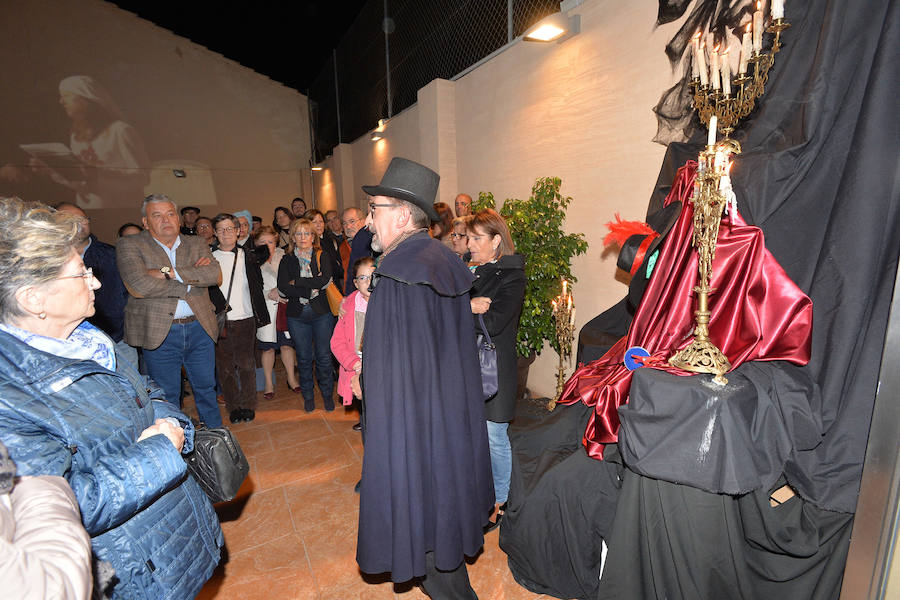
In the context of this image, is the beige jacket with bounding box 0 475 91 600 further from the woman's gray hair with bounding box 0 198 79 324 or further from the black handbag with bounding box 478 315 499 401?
the black handbag with bounding box 478 315 499 401

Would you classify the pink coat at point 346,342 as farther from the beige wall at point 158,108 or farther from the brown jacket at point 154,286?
the beige wall at point 158,108

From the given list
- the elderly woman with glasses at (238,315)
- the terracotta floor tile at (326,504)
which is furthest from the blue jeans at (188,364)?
the terracotta floor tile at (326,504)

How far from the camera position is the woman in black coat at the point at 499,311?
2.35 meters

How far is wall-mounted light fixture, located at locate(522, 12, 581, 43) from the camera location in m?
3.16

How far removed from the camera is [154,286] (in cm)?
304

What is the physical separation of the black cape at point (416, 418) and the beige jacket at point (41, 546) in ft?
3.27

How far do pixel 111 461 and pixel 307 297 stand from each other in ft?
9.03

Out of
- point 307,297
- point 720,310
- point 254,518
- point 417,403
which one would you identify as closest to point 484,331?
point 417,403

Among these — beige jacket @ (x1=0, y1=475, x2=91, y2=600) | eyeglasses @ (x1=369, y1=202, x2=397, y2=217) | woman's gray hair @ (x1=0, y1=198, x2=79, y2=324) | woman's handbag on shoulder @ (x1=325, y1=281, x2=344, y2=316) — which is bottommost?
beige jacket @ (x1=0, y1=475, x2=91, y2=600)

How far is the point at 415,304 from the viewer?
168 cm

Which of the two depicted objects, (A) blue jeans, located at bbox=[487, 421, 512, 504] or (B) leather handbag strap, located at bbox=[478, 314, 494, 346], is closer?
(B) leather handbag strap, located at bbox=[478, 314, 494, 346]

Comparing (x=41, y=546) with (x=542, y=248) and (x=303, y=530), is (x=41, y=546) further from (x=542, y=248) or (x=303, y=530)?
(x=542, y=248)

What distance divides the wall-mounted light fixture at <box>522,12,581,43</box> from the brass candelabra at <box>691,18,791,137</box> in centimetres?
160

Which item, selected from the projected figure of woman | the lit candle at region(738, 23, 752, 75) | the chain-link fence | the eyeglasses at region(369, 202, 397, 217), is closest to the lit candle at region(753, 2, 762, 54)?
the lit candle at region(738, 23, 752, 75)
